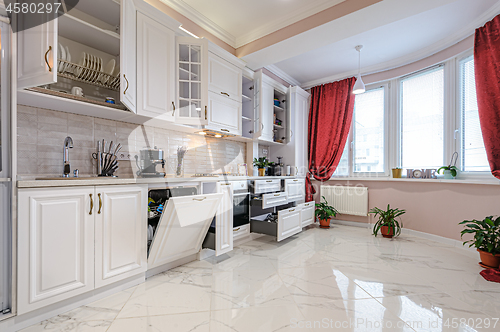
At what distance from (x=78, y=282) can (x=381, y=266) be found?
2.64 meters

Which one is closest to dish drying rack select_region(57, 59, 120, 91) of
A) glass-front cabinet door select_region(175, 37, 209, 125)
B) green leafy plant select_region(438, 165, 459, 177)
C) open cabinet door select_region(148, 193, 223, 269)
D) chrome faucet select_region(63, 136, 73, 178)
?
chrome faucet select_region(63, 136, 73, 178)

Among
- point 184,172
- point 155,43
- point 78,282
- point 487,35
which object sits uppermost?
point 487,35

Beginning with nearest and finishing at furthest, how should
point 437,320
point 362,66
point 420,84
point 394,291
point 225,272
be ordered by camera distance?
point 437,320
point 394,291
point 225,272
point 420,84
point 362,66

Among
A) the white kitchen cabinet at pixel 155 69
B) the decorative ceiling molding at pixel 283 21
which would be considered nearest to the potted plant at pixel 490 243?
the decorative ceiling molding at pixel 283 21

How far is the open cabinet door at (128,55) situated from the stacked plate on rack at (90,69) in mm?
194

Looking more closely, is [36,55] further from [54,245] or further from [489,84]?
[489,84]

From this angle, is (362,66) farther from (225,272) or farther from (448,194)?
(225,272)

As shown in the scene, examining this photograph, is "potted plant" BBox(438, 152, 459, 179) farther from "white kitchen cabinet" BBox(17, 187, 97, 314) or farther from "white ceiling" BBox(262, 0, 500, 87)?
"white kitchen cabinet" BBox(17, 187, 97, 314)

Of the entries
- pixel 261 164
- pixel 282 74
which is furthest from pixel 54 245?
pixel 282 74

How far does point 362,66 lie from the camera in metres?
4.09

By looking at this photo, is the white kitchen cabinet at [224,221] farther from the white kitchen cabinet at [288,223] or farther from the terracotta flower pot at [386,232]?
the terracotta flower pot at [386,232]

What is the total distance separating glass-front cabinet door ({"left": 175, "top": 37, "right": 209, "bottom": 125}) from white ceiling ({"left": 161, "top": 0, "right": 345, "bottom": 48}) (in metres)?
0.39

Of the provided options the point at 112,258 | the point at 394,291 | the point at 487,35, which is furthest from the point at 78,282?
the point at 487,35

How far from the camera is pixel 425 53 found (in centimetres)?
353
